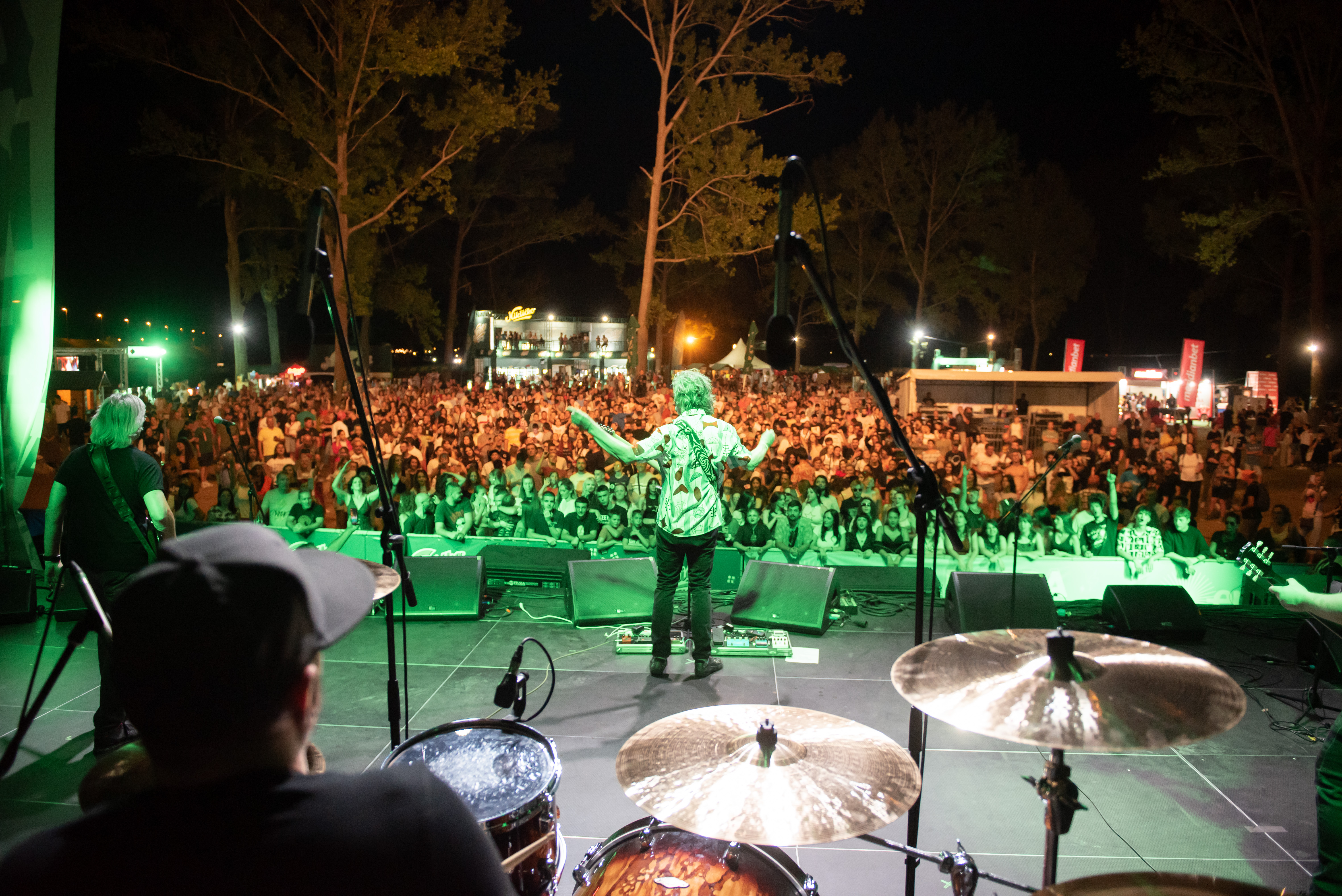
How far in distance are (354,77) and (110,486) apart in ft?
46.6

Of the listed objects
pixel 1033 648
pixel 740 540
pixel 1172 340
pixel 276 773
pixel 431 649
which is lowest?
pixel 431 649

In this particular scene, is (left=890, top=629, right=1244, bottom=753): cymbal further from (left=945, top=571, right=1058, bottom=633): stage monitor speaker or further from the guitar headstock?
(left=945, top=571, right=1058, bottom=633): stage monitor speaker

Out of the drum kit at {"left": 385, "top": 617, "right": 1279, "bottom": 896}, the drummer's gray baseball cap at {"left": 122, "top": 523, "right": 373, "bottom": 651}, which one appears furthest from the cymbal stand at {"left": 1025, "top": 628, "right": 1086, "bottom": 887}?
the drummer's gray baseball cap at {"left": 122, "top": 523, "right": 373, "bottom": 651}

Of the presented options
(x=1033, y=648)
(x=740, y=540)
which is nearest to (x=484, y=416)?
(x=740, y=540)

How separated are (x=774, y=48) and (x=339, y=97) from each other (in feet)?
28.1

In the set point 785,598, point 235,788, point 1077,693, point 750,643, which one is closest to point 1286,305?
point 785,598

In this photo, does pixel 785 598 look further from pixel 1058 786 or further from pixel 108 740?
pixel 108 740

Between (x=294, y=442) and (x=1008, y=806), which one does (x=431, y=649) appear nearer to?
(x=1008, y=806)

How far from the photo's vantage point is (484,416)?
1440cm

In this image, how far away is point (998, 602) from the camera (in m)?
5.56

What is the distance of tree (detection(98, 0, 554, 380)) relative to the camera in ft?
47.0

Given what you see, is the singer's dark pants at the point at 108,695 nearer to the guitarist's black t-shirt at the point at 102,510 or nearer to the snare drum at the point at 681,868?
the guitarist's black t-shirt at the point at 102,510

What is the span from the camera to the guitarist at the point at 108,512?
377 cm

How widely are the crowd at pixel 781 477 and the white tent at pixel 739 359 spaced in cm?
2590
